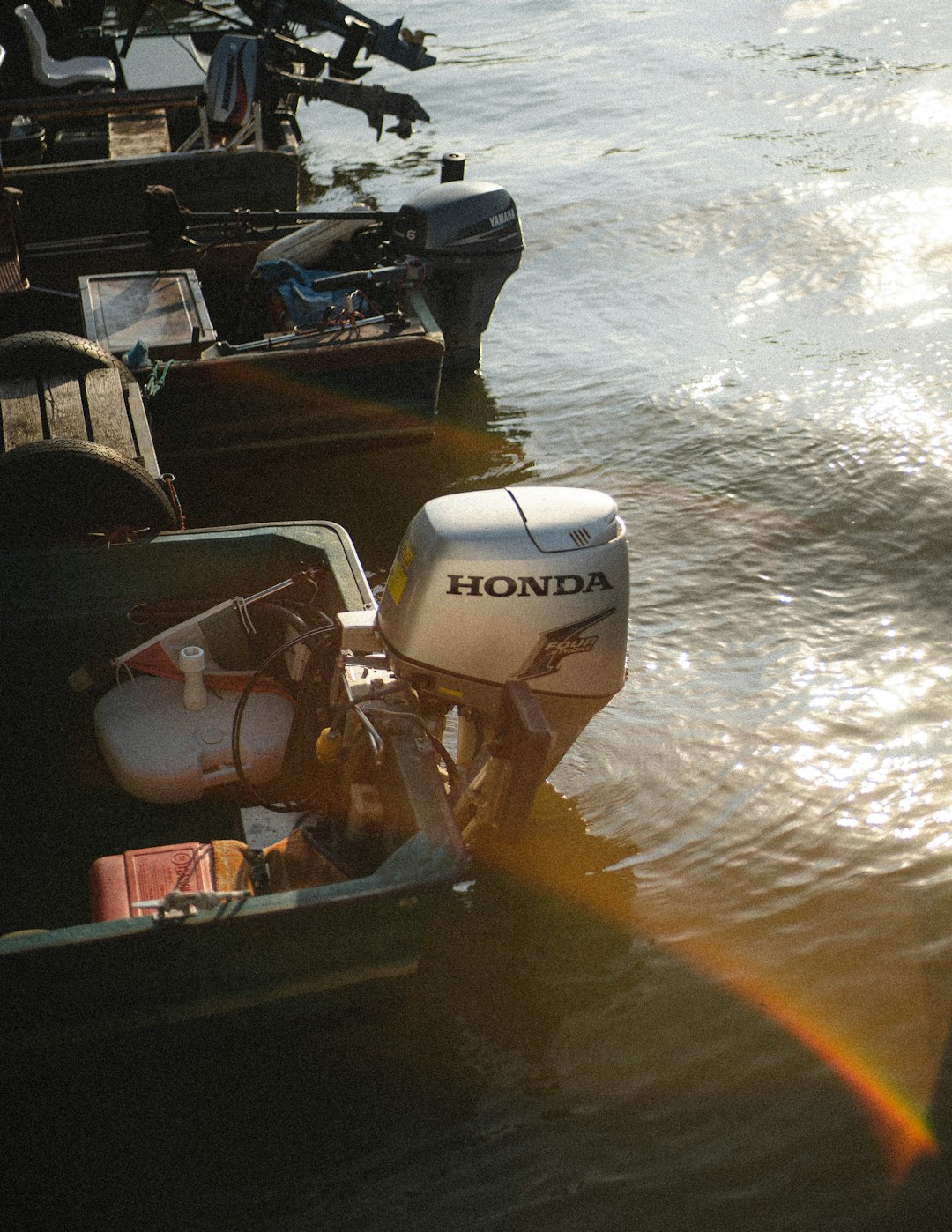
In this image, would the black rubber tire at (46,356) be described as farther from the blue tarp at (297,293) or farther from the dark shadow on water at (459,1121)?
the dark shadow on water at (459,1121)

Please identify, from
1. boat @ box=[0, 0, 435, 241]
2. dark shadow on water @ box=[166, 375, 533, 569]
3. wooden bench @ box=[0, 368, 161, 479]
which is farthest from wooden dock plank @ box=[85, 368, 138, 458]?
boat @ box=[0, 0, 435, 241]

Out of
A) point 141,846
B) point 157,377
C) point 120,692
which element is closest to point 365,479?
point 157,377

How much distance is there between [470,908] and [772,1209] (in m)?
1.24

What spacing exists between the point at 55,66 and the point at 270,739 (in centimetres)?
743

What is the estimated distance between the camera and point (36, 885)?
354 centimetres

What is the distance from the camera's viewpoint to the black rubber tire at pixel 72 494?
385cm

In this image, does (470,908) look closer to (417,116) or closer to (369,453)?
(369,453)

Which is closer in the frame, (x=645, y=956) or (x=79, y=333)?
(x=645, y=956)

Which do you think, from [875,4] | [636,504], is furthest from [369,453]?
[875,4]

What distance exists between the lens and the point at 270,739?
12.1 feet

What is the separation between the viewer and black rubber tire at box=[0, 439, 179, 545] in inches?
152

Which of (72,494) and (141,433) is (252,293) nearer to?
(141,433)

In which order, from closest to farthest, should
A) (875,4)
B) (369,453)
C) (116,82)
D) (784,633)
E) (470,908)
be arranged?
(470,908) < (784,633) < (369,453) < (116,82) < (875,4)

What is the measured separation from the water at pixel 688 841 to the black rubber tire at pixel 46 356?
1.49m
